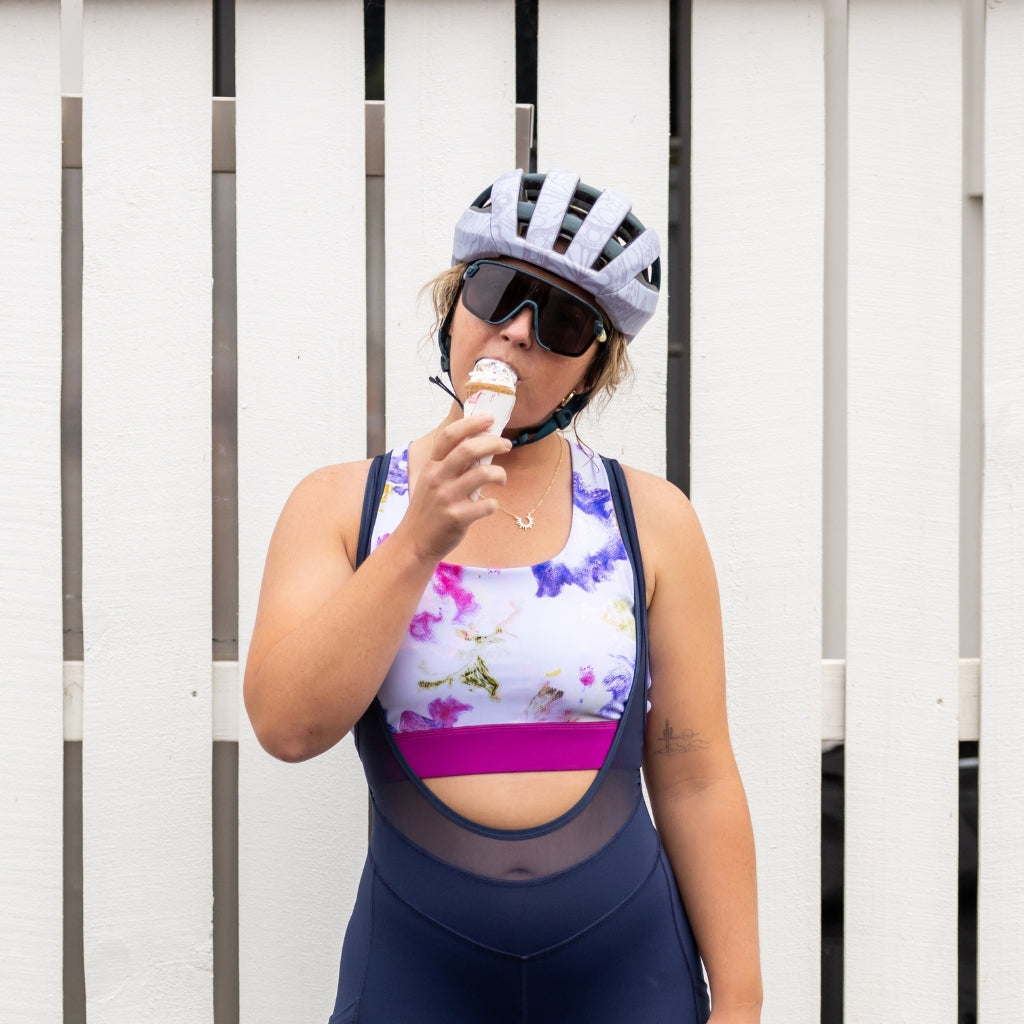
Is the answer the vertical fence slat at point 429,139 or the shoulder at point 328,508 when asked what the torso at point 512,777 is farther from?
the vertical fence slat at point 429,139

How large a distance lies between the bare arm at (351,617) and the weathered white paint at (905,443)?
4.56 ft

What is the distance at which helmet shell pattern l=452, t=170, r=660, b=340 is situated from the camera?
169 centimetres

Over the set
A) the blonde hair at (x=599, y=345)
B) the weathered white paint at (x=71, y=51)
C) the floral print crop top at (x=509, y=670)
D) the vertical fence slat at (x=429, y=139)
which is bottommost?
the floral print crop top at (x=509, y=670)

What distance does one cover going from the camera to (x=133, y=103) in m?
2.44

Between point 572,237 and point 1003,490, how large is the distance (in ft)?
4.71

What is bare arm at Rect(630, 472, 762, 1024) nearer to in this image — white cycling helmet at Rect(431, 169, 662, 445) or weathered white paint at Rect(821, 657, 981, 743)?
white cycling helmet at Rect(431, 169, 662, 445)

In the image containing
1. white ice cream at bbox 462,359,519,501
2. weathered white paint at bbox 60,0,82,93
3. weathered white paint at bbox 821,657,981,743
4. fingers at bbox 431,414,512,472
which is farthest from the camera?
weathered white paint at bbox 60,0,82,93

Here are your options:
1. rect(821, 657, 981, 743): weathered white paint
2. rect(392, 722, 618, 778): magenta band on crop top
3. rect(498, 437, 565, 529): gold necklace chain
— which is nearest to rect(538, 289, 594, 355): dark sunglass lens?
rect(498, 437, 565, 529): gold necklace chain

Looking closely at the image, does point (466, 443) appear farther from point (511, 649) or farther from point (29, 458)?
point (29, 458)

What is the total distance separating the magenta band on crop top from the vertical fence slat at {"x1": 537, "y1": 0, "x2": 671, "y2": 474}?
0.96 meters

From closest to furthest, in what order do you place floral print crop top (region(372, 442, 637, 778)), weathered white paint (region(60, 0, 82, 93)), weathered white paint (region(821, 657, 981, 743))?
floral print crop top (region(372, 442, 637, 778)), weathered white paint (region(821, 657, 981, 743)), weathered white paint (region(60, 0, 82, 93))

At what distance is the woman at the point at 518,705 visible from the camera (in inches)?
A: 65.8

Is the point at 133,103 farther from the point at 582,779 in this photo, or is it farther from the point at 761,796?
the point at 761,796

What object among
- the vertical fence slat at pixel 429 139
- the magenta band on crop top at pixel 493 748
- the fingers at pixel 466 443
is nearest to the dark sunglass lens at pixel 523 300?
the fingers at pixel 466 443
